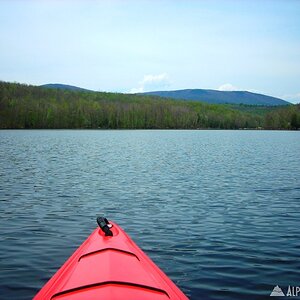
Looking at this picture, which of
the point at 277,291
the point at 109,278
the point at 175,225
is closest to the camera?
the point at 109,278

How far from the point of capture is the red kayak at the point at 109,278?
19.6ft

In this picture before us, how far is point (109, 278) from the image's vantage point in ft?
20.9

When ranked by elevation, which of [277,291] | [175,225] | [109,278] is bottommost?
[277,291]

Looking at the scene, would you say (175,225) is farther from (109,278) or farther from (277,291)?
(109,278)

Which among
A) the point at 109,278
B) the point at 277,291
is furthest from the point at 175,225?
the point at 109,278

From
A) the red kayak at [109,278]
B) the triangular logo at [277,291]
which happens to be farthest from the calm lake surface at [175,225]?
the red kayak at [109,278]

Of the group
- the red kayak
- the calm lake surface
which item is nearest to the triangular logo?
the calm lake surface

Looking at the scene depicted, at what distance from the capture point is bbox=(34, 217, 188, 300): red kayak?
598cm

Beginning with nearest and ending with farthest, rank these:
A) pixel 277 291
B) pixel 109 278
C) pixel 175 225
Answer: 1. pixel 109 278
2. pixel 277 291
3. pixel 175 225

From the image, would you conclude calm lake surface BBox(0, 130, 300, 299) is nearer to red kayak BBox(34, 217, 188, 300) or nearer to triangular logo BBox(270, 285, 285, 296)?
triangular logo BBox(270, 285, 285, 296)

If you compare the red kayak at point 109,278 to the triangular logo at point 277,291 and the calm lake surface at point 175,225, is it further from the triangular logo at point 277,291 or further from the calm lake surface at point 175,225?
the triangular logo at point 277,291

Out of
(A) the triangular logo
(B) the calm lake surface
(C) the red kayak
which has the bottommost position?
(A) the triangular logo

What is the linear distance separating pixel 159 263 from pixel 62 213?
682cm

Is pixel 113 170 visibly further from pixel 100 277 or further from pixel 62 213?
pixel 100 277
